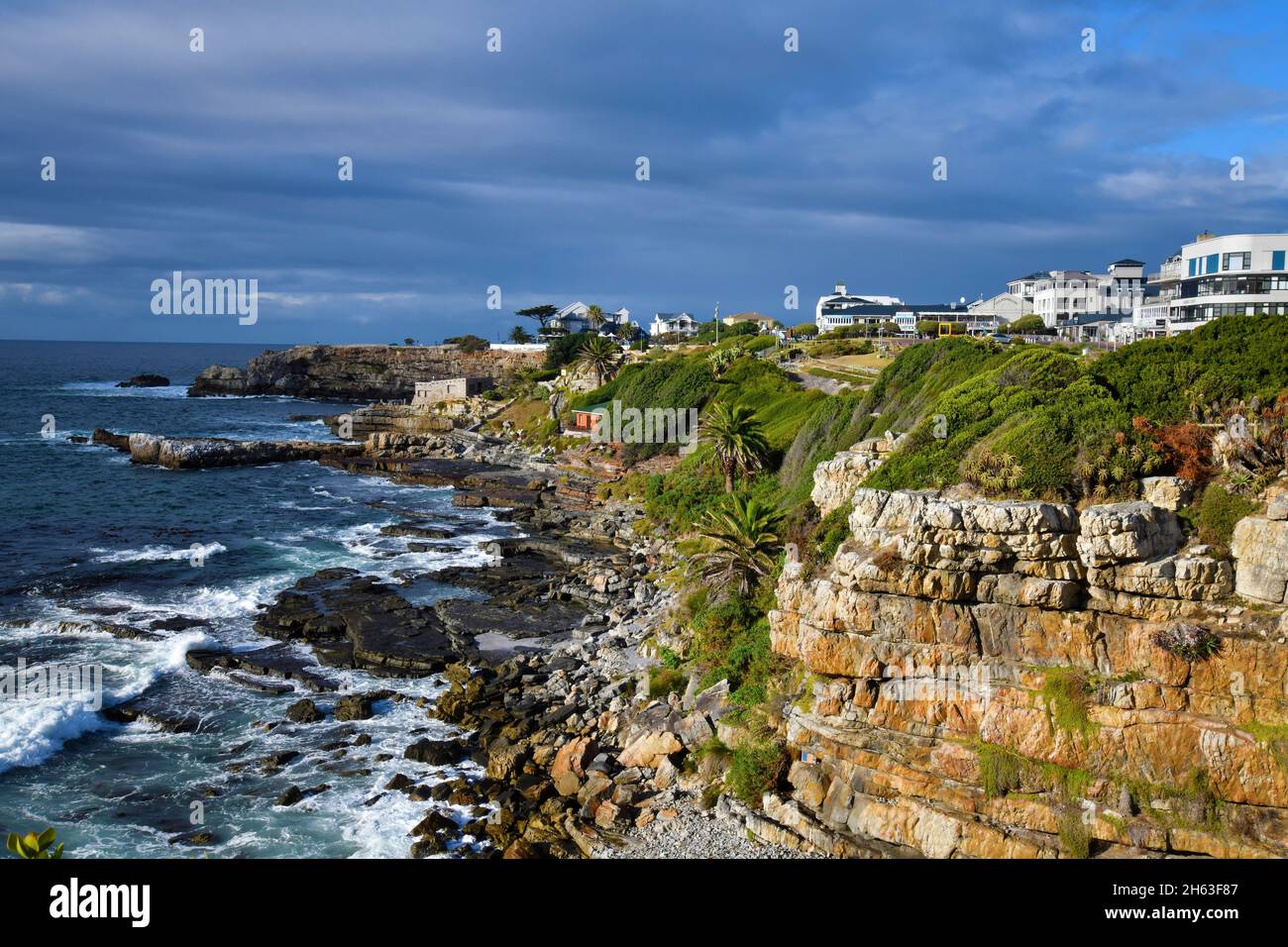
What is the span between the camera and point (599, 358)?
91.4 meters

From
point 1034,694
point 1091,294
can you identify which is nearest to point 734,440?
point 1034,694

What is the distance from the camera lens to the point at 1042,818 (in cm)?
1859

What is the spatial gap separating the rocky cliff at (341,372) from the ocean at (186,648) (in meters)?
71.9

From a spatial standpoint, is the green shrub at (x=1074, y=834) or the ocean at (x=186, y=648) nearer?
the green shrub at (x=1074, y=834)

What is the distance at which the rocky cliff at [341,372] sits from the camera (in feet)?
485

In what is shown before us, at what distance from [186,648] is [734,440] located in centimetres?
2678

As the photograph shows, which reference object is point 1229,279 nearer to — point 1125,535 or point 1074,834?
point 1125,535

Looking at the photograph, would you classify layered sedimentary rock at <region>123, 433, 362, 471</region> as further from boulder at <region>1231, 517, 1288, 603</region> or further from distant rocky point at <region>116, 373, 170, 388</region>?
distant rocky point at <region>116, 373, 170, 388</region>

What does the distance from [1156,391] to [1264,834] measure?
11.8 metres

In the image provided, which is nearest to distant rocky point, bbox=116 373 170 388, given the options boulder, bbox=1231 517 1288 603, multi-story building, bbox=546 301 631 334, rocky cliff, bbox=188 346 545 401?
rocky cliff, bbox=188 346 545 401

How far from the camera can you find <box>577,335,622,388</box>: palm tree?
91562mm

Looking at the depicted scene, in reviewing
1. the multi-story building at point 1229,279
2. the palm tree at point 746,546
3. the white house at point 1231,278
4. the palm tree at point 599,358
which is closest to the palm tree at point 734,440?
the palm tree at point 746,546

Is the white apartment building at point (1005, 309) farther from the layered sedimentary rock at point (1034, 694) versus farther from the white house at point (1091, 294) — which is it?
the layered sedimentary rock at point (1034, 694)

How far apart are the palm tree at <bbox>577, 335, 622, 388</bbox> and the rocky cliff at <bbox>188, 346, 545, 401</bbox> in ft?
179
